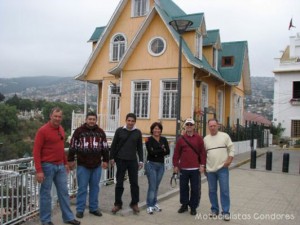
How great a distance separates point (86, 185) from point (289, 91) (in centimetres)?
3197

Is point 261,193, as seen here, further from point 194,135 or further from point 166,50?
point 166,50

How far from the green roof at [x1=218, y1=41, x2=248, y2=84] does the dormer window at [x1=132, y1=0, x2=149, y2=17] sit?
6289 mm

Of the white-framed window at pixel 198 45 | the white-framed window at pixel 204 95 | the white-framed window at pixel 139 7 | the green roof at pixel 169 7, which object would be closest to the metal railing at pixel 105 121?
the white-framed window at pixel 204 95

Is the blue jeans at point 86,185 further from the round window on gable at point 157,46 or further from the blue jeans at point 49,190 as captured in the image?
the round window on gable at point 157,46

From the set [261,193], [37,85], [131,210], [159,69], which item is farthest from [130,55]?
[37,85]

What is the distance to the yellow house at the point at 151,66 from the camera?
1662 cm

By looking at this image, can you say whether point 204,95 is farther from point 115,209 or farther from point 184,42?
point 115,209

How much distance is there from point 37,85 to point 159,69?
139 m

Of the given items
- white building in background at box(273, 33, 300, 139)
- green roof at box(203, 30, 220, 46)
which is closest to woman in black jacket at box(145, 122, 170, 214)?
green roof at box(203, 30, 220, 46)

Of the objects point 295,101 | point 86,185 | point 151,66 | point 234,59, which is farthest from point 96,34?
point 295,101

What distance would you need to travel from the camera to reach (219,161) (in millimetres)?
6641

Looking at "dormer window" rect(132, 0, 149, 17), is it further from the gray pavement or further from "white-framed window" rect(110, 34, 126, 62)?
the gray pavement

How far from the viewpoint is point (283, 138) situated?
3281 centimetres

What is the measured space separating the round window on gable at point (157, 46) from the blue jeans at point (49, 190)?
38.9ft
